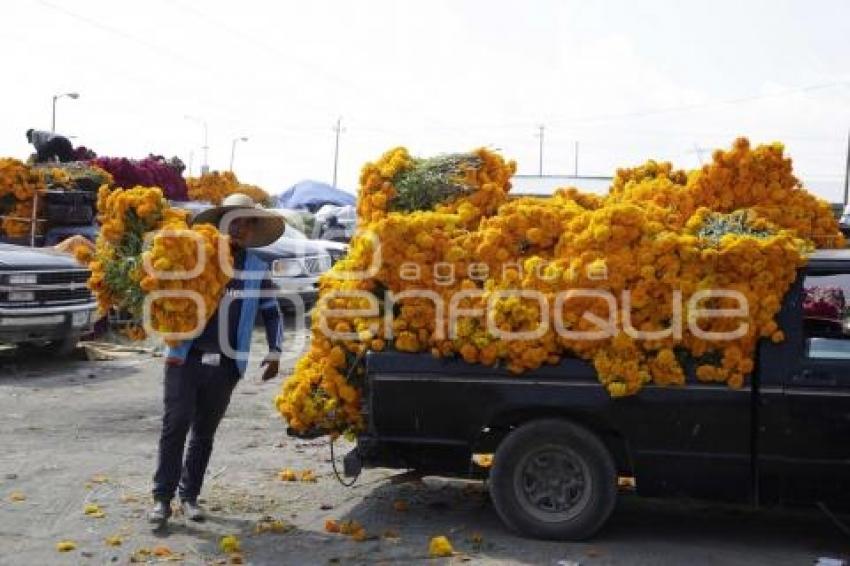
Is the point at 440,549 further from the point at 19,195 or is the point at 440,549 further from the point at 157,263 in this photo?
the point at 19,195

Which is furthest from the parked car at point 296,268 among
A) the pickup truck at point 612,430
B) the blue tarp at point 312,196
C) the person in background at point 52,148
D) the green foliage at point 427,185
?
the blue tarp at point 312,196

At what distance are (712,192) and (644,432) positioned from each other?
1822 millimetres

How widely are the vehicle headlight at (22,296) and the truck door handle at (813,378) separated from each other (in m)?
9.07

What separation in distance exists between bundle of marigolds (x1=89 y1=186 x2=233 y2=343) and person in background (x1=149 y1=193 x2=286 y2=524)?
0.18 m

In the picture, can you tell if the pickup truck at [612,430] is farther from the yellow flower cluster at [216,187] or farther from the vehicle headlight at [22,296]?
the yellow flower cluster at [216,187]

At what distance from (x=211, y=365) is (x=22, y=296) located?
21.3ft

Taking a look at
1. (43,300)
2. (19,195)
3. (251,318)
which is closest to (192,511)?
(251,318)

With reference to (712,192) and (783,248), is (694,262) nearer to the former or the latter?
(783,248)

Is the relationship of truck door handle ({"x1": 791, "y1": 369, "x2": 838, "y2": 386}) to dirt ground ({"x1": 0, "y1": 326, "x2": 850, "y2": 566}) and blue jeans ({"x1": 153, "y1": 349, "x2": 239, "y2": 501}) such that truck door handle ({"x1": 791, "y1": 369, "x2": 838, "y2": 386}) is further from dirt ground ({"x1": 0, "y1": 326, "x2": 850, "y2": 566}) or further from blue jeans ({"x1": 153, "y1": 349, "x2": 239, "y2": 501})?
blue jeans ({"x1": 153, "y1": 349, "x2": 239, "y2": 501})

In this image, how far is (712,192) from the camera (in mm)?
6789

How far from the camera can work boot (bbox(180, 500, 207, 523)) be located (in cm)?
638

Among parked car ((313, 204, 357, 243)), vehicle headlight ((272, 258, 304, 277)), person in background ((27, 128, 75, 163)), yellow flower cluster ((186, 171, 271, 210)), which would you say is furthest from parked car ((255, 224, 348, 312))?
yellow flower cluster ((186, 171, 271, 210))

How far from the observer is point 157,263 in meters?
5.98

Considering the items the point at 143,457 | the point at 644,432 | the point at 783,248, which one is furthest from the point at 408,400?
the point at 143,457
